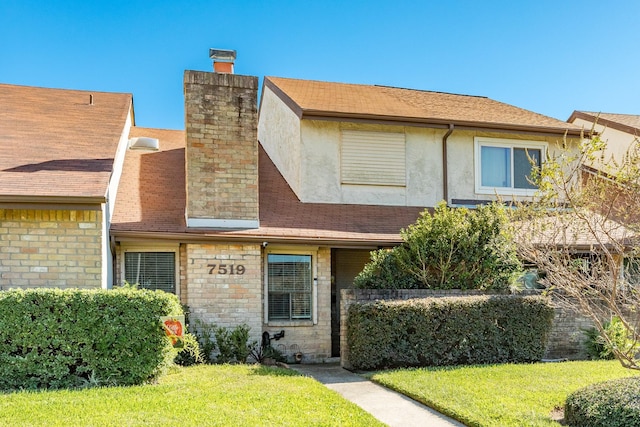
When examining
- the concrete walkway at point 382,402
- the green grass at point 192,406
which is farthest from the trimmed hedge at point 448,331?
the green grass at point 192,406

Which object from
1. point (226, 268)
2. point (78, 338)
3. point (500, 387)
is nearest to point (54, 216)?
point (78, 338)

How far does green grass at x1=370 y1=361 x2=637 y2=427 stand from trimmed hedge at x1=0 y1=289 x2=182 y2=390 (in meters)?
3.61

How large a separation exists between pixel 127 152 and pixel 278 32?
4.96 meters

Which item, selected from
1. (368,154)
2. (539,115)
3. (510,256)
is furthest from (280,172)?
(539,115)

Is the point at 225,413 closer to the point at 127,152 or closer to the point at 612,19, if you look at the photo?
the point at 127,152

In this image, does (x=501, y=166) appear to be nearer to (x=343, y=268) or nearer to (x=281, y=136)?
(x=343, y=268)

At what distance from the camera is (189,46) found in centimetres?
1395

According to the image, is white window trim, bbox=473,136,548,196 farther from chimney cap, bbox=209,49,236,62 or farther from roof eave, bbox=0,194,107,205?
roof eave, bbox=0,194,107,205

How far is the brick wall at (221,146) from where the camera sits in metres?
11.0

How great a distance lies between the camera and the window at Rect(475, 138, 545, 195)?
14.0 meters

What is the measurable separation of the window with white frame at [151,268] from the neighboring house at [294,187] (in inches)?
0.8

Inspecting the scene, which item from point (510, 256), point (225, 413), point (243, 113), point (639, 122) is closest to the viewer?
point (225, 413)

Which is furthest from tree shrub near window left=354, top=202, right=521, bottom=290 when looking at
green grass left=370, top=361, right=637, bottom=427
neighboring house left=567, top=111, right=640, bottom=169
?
neighboring house left=567, top=111, right=640, bottom=169

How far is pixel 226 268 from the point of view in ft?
35.2
